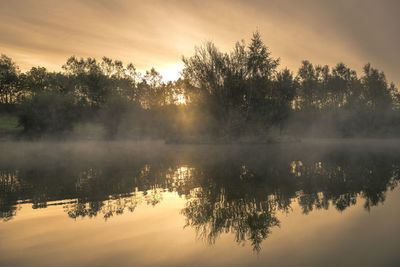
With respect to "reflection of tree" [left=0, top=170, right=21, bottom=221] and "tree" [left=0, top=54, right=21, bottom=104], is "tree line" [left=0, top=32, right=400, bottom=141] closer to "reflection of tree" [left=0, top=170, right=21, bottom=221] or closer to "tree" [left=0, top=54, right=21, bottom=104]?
"tree" [left=0, top=54, right=21, bottom=104]

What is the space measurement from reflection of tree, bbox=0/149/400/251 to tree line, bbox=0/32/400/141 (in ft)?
103

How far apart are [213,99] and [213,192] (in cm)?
3629

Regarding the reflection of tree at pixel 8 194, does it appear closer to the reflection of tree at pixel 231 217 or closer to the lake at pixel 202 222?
the lake at pixel 202 222

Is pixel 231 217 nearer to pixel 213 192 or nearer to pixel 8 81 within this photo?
pixel 213 192

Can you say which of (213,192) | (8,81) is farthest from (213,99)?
(8,81)

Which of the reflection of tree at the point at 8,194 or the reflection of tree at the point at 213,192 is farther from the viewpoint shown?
the reflection of tree at the point at 8,194

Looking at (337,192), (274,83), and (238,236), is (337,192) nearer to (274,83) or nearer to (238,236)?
(238,236)

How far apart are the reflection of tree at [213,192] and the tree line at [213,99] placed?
3135cm

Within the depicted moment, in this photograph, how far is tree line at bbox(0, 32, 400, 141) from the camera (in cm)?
4622

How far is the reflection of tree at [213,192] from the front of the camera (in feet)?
24.9

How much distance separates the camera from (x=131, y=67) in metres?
98.2

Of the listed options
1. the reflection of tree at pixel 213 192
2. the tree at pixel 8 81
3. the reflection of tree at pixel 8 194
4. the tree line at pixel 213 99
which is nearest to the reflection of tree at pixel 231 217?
the reflection of tree at pixel 213 192

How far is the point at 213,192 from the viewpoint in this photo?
10781mm

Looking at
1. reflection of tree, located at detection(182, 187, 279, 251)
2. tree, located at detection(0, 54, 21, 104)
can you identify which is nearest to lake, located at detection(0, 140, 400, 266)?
reflection of tree, located at detection(182, 187, 279, 251)
